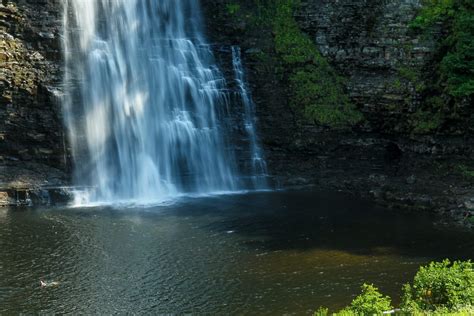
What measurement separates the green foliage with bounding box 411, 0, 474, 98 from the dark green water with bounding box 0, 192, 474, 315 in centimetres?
798

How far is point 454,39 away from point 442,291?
21133mm

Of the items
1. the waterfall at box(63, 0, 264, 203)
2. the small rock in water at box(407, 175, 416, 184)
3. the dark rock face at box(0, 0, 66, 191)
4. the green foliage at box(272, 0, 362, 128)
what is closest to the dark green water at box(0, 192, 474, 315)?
the small rock in water at box(407, 175, 416, 184)

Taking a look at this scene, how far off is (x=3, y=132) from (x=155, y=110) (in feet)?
27.1

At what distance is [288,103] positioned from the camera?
35.4 meters

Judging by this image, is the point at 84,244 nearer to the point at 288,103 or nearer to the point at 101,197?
the point at 101,197

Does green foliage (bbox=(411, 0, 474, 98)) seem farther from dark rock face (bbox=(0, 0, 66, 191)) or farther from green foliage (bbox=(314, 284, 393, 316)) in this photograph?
dark rock face (bbox=(0, 0, 66, 191))

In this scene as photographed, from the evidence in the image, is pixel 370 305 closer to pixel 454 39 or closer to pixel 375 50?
pixel 454 39

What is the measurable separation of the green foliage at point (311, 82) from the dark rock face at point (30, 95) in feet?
44.5

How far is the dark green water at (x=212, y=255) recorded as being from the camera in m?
17.5

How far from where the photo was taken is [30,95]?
1204 inches

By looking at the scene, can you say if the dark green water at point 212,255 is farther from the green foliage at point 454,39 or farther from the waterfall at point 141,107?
the green foliage at point 454,39

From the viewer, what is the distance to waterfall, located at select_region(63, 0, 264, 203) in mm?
31484

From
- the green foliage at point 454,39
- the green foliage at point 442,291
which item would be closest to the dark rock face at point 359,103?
the green foliage at point 454,39

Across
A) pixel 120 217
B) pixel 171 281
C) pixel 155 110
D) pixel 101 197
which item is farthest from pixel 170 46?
pixel 171 281
